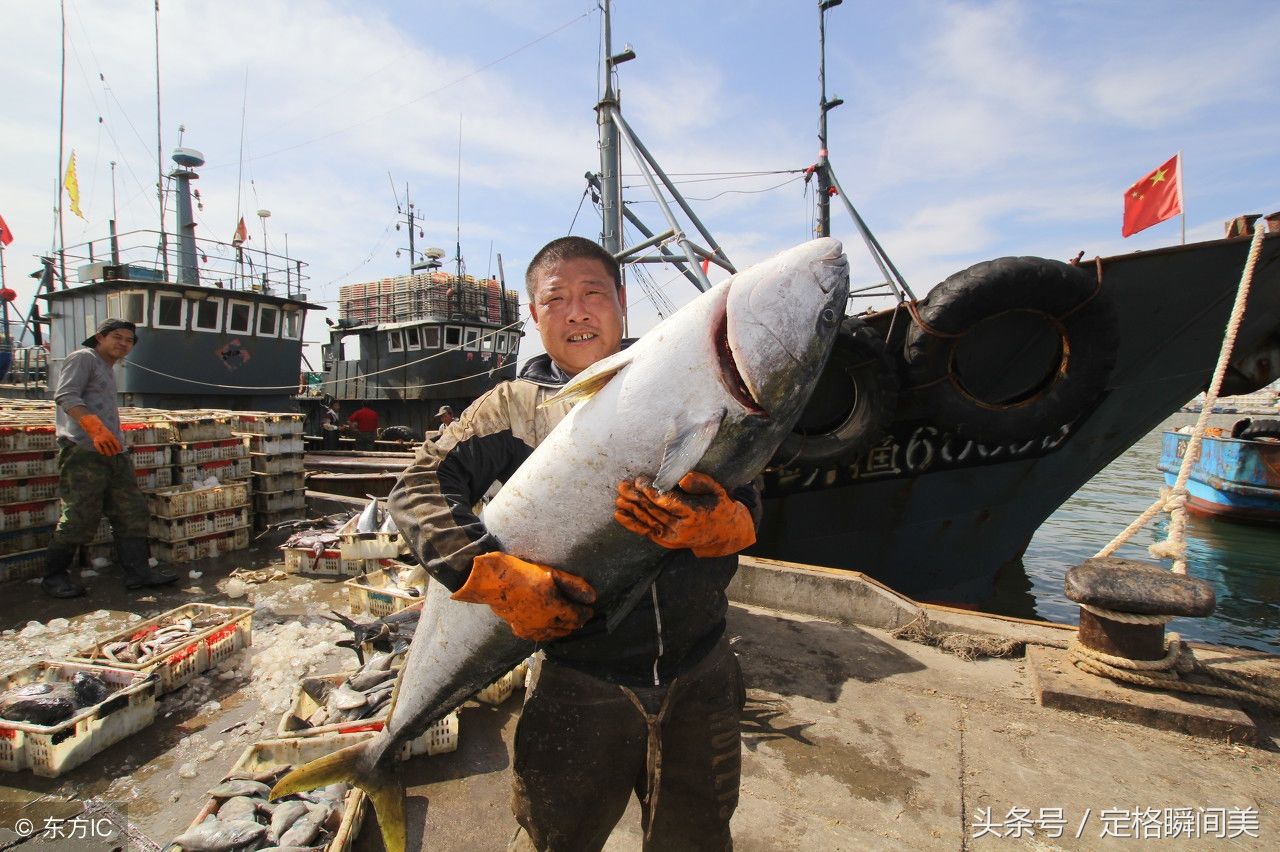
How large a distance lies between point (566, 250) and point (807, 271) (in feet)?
2.59

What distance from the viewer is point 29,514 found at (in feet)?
18.8

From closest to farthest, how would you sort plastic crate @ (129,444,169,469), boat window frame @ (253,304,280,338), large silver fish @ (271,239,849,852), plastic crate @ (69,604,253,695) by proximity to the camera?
large silver fish @ (271,239,849,852) → plastic crate @ (69,604,253,695) → plastic crate @ (129,444,169,469) → boat window frame @ (253,304,280,338)

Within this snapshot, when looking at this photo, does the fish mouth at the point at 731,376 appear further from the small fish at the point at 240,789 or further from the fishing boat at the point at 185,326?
the fishing boat at the point at 185,326

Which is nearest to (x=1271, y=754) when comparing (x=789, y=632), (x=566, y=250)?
(x=789, y=632)

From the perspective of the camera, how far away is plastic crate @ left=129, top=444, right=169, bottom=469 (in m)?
6.14

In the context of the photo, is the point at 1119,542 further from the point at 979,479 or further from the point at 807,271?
the point at 807,271

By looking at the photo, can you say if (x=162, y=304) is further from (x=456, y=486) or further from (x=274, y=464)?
(x=456, y=486)

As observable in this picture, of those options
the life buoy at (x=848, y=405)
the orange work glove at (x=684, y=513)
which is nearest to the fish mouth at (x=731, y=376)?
the orange work glove at (x=684, y=513)

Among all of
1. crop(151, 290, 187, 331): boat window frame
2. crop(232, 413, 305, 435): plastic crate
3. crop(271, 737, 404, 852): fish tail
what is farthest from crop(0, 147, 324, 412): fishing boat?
crop(271, 737, 404, 852): fish tail

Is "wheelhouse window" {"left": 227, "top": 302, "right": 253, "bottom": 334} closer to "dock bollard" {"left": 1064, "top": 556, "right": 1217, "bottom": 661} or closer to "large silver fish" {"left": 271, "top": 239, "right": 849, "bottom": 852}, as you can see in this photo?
"large silver fish" {"left": 271, "top": 239, "right": 849, "bottom": 852}

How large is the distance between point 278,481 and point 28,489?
A: 95.1 inches

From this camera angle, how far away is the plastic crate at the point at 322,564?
604cm

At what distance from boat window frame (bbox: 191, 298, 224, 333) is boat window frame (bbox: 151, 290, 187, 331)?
0.17 metres

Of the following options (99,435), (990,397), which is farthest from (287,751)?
(990,397)
